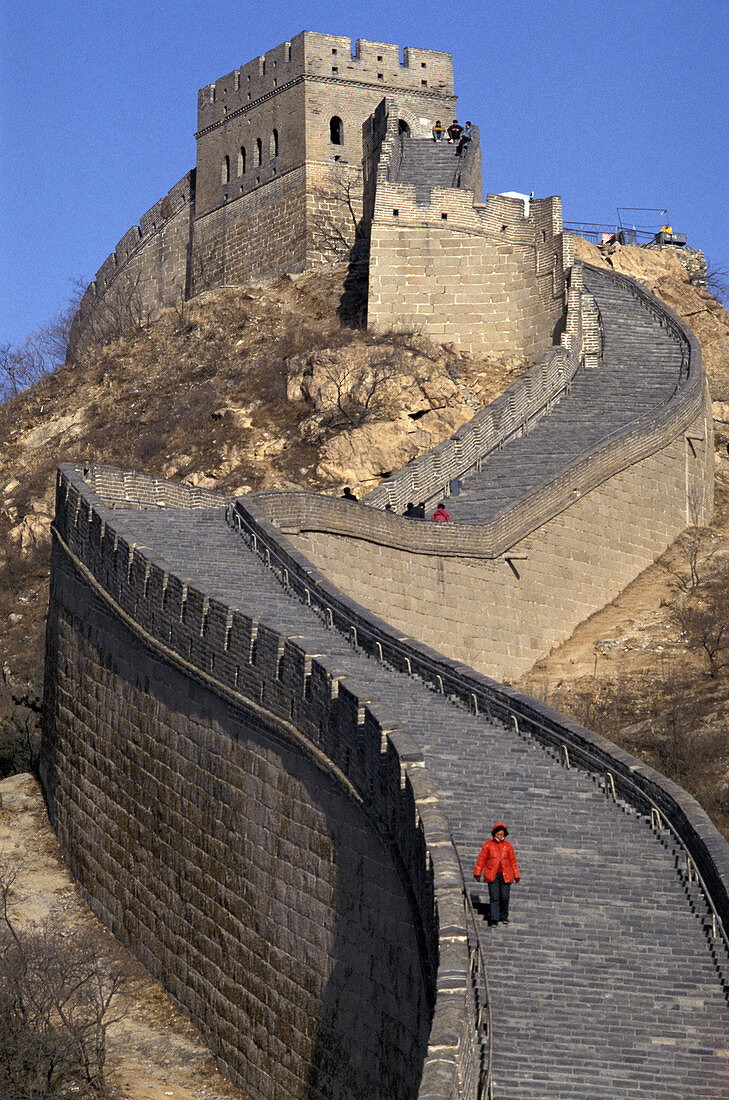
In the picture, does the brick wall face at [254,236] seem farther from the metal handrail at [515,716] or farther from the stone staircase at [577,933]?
the stone staircase at [577,933]

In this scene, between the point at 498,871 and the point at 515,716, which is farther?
the point at 515,716

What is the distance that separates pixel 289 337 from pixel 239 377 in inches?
74.2

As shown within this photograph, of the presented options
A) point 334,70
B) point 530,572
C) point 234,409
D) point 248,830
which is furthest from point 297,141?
point 248,830

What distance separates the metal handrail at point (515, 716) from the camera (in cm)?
1291

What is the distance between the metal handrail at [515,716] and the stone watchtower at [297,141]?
78.8ft

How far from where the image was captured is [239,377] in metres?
36.8

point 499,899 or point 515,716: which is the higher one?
point 515,716

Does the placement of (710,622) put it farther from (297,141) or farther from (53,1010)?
(297,141)

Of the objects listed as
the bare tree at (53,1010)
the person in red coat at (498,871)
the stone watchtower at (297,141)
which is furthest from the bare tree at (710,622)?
the stone watchtower at (297,141)

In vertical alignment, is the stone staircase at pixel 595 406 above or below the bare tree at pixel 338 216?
below

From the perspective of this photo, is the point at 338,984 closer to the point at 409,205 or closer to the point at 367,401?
the point at 367,401

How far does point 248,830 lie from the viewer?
1655cm

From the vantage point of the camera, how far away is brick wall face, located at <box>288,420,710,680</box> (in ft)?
76.2

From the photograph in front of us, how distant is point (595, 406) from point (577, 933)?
20501 millimetres
